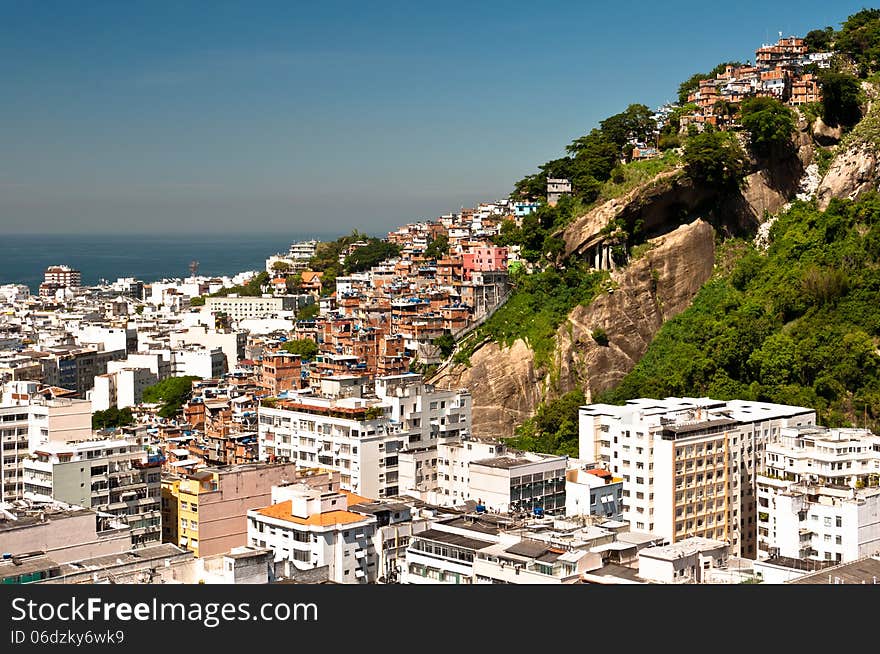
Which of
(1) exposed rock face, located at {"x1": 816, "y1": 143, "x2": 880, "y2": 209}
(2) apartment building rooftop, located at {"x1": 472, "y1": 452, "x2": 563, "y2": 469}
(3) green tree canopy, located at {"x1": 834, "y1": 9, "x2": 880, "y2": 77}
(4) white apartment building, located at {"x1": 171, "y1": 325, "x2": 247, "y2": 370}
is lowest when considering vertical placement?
(2) apartment building rooftop, located at {"x1": 472, "y1": 452, "x2": 563, "y2": 469}

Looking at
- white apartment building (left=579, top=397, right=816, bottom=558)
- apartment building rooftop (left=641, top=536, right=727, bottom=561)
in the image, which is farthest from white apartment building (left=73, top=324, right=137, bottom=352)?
apartment building rooftop (left=641, top=536, right=727, bottom=561)

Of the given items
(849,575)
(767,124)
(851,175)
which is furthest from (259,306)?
(849,575)

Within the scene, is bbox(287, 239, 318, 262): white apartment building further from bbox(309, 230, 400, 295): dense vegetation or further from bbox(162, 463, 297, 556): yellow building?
bbox(162, 463, 297, 556): yellow building

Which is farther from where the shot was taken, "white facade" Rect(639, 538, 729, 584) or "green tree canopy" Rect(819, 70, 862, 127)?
"green tree canopy" Rect(819, 70, 862, 127)

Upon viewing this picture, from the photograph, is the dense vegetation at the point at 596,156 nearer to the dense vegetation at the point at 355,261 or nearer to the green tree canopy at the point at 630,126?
the green tree canopy at the point at 630,126

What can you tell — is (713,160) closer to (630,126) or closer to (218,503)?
(630,126)
